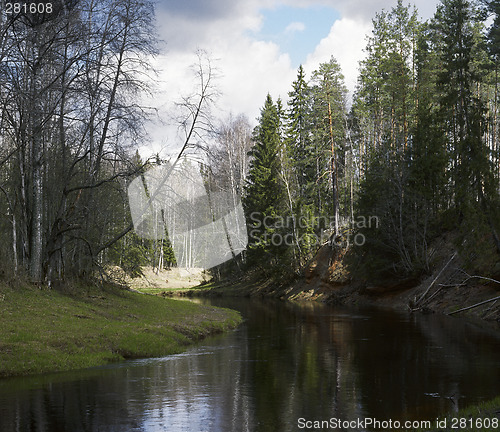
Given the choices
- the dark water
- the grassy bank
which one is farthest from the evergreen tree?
the dark water

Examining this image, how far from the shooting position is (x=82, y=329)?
59.6 feet

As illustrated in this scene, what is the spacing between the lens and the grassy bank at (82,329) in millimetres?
15141

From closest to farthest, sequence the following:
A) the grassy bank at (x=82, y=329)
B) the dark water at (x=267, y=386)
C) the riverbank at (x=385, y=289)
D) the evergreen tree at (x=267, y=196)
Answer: the dark water at (x=267, y=386), the grassy bank at (x=82, y=329), the riverbank at (x=385, y=289), the evergreen tree at (x=267, y=196)

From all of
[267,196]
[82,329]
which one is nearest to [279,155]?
[267,196]

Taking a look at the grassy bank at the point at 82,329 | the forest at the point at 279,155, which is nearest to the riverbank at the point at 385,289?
the forest at the point at 279,155

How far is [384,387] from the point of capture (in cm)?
1320

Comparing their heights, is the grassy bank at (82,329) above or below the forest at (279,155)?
below

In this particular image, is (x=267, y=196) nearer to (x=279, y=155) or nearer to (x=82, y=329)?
(x=279, y=155)

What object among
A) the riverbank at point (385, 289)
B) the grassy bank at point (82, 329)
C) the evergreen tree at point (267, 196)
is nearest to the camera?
the grassy bank at point (82, 329)

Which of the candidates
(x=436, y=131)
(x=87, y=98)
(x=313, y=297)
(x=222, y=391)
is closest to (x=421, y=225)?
(x=436, y=131)

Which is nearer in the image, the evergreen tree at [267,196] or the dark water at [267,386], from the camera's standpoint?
the dark water at [267,386]

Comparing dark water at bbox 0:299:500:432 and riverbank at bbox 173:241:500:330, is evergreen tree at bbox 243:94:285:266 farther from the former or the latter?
dark water at bbox 0:299:500:432

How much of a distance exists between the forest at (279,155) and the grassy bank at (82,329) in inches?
80.9

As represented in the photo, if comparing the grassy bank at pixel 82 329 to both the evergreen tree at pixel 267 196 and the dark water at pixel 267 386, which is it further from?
the evergreen tree at pixel 267 196
